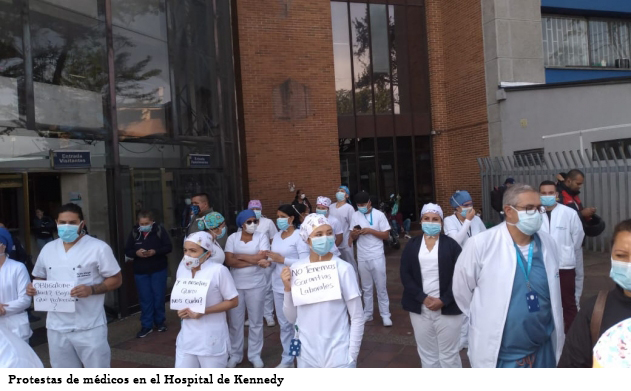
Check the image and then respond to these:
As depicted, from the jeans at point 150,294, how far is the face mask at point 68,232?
3025 mm

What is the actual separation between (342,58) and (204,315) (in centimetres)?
1537

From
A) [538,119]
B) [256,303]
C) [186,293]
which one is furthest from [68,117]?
[538,119]

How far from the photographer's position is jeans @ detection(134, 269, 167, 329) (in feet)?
24.8

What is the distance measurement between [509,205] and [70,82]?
7.35 m

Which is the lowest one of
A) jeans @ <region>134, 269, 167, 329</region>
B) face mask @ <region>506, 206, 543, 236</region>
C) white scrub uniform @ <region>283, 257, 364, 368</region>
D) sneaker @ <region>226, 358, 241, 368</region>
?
sneaker @ <region>226, 358, 241, 368</region>

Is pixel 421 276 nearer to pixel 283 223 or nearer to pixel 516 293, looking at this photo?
pixel 516 293

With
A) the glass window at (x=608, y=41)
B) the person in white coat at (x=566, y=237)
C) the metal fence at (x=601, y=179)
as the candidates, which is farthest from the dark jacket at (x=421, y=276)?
the glass window at (x=608, y=41)

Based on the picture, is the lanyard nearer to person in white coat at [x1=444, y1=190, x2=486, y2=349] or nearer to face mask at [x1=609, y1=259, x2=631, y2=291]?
face mask at [x1=609, y1=259, x2=631, y2=291]

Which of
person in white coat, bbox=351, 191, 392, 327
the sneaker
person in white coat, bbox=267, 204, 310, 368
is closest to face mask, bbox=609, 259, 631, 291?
person in white coat, bbox=267, 204, 310, 368

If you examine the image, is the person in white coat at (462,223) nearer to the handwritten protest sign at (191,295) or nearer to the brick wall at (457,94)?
the handwritten protest sign at (191,295)

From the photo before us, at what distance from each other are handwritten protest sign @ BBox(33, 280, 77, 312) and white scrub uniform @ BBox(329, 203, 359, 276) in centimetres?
497

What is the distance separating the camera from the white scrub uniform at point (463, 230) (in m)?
5.70

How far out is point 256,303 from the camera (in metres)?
6.24

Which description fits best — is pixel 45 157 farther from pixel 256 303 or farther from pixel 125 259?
pixel 256 303
